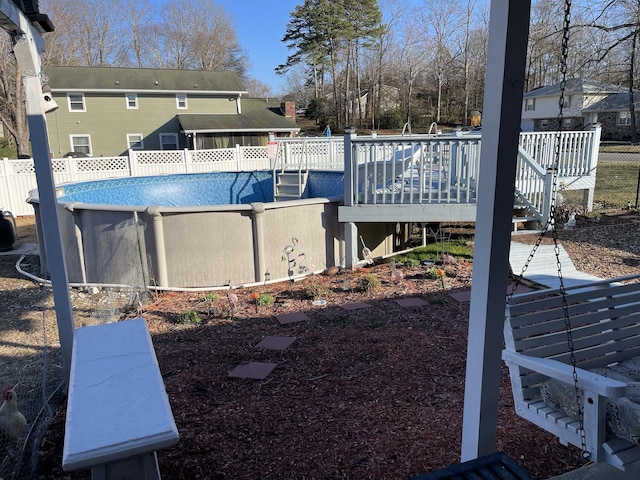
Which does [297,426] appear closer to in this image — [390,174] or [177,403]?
[177,403]

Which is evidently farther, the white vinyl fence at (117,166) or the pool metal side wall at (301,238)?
the white vinyl fence at (117,166)

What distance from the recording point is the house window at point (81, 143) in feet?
78.3

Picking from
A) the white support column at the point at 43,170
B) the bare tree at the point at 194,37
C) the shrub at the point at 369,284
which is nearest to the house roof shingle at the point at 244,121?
the bare tree at the point at 194,37

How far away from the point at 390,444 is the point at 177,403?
5.28ft

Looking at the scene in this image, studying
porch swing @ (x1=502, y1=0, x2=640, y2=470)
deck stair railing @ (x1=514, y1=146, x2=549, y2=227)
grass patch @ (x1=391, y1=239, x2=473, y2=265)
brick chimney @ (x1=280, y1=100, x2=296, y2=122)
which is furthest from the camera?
brick chimney @ (x1=280, y1=100, x2=296, y2=122)

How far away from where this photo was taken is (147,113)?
25.1m

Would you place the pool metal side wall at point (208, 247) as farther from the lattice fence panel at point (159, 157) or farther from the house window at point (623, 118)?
the house window at point (623, 118)

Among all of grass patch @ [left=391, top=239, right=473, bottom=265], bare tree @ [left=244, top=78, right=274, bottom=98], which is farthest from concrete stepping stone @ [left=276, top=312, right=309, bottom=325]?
bare tree @ [left=244, top=78, right=274, bottom=98]

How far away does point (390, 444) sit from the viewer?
283 centimetres

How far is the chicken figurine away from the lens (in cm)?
262

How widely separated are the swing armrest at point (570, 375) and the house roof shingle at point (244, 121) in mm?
23593

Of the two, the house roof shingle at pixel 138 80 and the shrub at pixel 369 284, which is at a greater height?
the house roof shingle at pixel 138 80

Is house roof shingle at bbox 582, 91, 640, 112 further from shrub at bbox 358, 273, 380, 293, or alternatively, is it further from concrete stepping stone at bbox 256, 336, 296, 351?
concrete stepping stone at bbox 256, 336, 296, 351

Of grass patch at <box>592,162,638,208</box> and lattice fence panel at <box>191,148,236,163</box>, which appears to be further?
lattice fence panel at <box>191,148,236,163</box>
